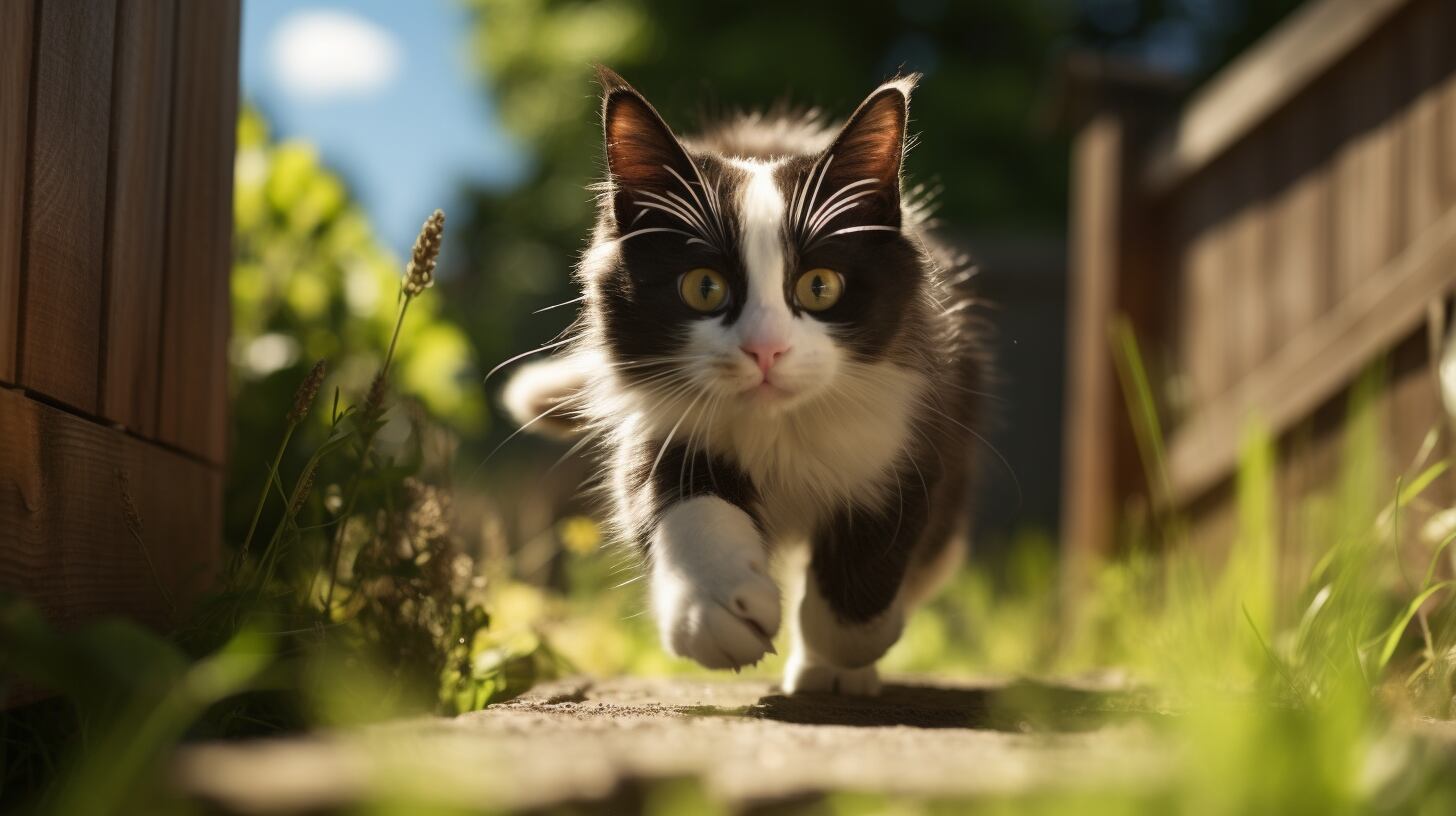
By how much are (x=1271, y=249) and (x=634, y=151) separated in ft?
7.83

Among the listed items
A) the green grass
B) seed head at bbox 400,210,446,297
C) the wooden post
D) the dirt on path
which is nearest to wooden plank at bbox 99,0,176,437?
the green grass

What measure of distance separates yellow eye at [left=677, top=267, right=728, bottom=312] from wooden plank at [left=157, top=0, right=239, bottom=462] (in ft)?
3.13

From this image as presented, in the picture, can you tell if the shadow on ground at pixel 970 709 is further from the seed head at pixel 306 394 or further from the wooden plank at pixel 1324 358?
the wooden plank at pixel 1324 358

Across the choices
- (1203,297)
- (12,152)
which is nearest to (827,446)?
(12,152)

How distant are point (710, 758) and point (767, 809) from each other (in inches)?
4.8

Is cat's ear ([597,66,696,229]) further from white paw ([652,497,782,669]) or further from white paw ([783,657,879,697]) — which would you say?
white paw ([783,657,879,697])

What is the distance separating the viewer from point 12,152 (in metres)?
1.50

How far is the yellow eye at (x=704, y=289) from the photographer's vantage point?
6.44ft

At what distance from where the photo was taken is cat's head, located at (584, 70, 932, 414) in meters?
1.89

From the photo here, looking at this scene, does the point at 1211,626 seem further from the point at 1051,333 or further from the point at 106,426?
the point at 1051,333

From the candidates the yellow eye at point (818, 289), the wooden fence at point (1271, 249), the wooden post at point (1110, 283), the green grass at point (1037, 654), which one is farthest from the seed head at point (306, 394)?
the wooden post at point (1110, 283)

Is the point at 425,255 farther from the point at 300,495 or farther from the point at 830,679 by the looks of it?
the point at 830,679

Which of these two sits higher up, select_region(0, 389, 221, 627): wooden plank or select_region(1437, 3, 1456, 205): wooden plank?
select_region(1437, 3, 1456, 205): wooden plank

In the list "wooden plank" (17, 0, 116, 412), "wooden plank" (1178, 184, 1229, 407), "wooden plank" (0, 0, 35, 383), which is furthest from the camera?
"wooden plank" (1178, 184, 1229, 407)
